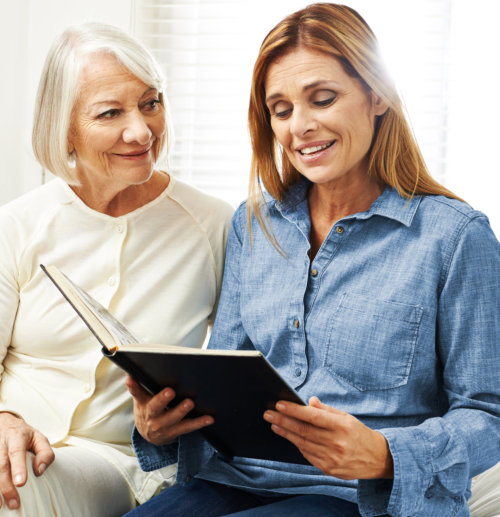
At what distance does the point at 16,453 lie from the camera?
1.27 metres

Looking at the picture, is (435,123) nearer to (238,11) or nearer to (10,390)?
(238,11)

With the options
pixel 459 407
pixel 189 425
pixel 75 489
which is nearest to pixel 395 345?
pixel 459 407

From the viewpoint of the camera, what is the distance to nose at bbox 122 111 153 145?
1.48 meters

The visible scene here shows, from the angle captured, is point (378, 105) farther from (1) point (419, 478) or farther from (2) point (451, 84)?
(2) point (451, 84)

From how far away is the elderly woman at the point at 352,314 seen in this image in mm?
1125

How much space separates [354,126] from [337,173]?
0.30 ft

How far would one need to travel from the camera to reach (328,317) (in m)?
1.29

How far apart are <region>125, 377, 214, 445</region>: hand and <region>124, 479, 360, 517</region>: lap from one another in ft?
0.39

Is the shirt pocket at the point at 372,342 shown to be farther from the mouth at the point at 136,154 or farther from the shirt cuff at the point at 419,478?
the mouth at the point at 136,154

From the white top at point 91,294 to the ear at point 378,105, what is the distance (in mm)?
484

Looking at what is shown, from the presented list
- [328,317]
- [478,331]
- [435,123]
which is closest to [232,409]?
[328,317]

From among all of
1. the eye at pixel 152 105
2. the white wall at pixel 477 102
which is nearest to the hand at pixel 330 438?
the eye at pixel 152 105

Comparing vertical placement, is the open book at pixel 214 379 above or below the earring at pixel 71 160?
below

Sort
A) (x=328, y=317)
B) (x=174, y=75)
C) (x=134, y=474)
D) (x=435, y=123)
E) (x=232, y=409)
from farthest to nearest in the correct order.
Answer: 1. (x=174, y=75)
2. (x=435, y=123)
3. (x=134, y=474)
4. (x=328, y=317)
5. (x=232, y=409)
